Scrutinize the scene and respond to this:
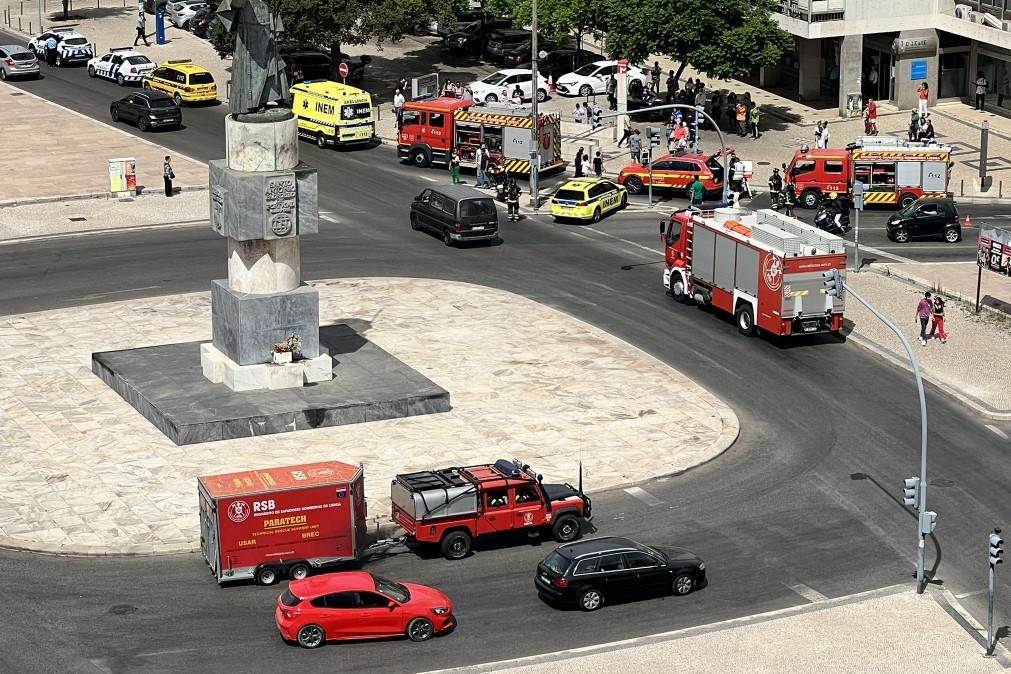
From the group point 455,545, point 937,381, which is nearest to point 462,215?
point 937,381

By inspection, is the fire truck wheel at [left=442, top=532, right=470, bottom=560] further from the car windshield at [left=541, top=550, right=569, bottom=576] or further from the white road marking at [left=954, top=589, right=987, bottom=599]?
the white road marking at [left=954, top=589, right=987, bottom=599]

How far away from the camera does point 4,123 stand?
93.3m

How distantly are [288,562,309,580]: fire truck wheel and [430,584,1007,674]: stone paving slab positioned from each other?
5.92 meters

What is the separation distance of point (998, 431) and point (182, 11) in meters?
77.5

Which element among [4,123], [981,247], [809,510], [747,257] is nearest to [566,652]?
[809,510]

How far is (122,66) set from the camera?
338ft

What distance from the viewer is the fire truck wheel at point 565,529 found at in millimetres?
44125

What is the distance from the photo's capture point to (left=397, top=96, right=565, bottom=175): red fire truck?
82312 millimetres

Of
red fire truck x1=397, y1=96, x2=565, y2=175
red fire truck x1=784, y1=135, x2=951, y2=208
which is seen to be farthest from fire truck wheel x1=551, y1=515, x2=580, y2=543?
red fire truck x1=397, y1=96, x2=565, y2=175

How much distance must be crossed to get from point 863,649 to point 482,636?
8.08m

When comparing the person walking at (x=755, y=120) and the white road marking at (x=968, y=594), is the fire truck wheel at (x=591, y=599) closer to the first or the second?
the white road marking at (x=968, y=594)

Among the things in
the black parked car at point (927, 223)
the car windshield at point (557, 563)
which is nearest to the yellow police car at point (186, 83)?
the black parked car at point (927, 223)

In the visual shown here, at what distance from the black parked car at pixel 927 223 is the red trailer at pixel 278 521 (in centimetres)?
3731

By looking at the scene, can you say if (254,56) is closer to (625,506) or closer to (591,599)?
(625,506)
